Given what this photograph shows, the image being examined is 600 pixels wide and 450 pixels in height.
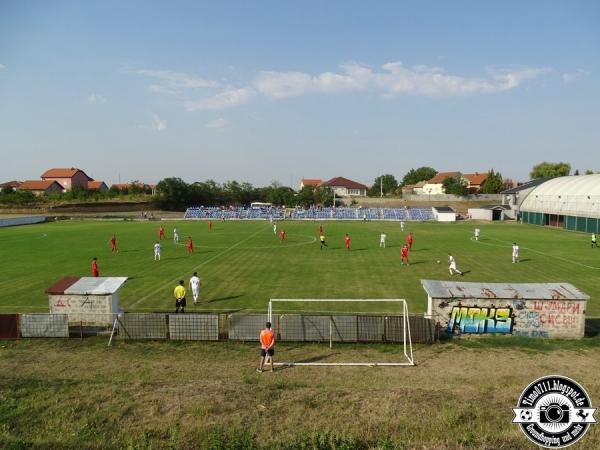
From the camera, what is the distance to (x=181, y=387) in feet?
40.3

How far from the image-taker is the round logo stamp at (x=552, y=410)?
790 centimetres

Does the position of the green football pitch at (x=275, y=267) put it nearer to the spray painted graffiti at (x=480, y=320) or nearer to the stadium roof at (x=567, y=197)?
the spray painted graffiti at (x=480, y=320)

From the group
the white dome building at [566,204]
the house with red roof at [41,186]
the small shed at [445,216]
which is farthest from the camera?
the house with red roof at [41,186]

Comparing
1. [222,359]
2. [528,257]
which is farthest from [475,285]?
[528,257]

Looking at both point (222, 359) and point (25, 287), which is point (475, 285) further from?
point (25, 287)

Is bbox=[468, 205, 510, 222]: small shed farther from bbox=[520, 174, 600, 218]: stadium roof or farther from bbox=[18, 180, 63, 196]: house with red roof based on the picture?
bbox=[18, 180, 63, 196]: house with red roof

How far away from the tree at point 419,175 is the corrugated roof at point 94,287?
186 metres

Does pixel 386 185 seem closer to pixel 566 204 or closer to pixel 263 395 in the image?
pixel 566 204

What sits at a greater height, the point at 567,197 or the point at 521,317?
the point at 567,197

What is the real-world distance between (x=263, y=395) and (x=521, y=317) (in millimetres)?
11214

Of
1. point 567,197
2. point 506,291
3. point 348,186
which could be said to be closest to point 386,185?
point 348,186

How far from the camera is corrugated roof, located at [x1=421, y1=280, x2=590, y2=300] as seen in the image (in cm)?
1748

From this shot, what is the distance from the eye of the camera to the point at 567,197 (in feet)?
221

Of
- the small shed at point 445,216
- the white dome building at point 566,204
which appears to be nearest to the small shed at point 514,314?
the white dome building at point 566,204
